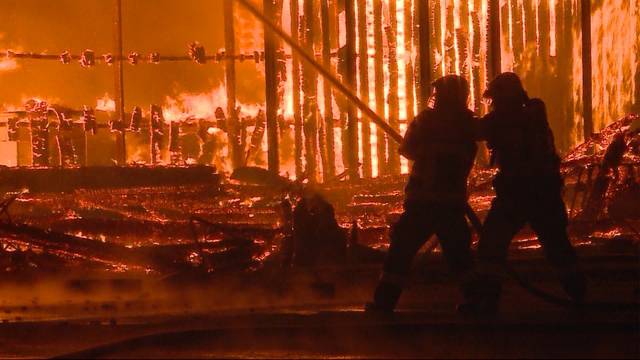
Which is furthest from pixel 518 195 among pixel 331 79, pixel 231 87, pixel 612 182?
pixel 231 87

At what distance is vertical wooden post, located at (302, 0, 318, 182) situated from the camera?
13.3m

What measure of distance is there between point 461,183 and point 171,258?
10.5 feet

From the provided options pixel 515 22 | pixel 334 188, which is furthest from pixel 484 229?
pixel 515 22

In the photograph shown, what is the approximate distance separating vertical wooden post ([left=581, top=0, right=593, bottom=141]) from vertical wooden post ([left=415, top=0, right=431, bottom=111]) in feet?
7.44

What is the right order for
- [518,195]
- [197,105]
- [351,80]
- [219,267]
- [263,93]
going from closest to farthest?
1. [518,195]
2. [219,267]
3. [351,80]
4. [263,93]
5. [197,105]

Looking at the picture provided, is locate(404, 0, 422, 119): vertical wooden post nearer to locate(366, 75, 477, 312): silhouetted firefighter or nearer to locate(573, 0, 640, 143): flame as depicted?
locate(573, 0, 640, 143): flame

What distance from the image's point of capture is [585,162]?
10.0 meters

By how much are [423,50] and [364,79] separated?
974 millimetres

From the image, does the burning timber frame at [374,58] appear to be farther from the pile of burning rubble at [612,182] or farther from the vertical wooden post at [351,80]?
the pile of burning rubble at [612,182]

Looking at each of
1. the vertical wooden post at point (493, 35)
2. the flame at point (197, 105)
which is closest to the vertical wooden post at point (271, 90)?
the flame at point (197, 105)

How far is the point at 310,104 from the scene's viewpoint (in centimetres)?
1357

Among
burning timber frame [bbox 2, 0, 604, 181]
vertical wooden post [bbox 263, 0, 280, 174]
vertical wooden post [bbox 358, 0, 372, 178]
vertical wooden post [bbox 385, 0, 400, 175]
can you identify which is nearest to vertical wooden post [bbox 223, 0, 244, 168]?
burning timber frame [bbox 2, 0, 604, 181]

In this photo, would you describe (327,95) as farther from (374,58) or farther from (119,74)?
(119,74)

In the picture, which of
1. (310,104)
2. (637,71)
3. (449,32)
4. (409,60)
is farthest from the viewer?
(449,32)
